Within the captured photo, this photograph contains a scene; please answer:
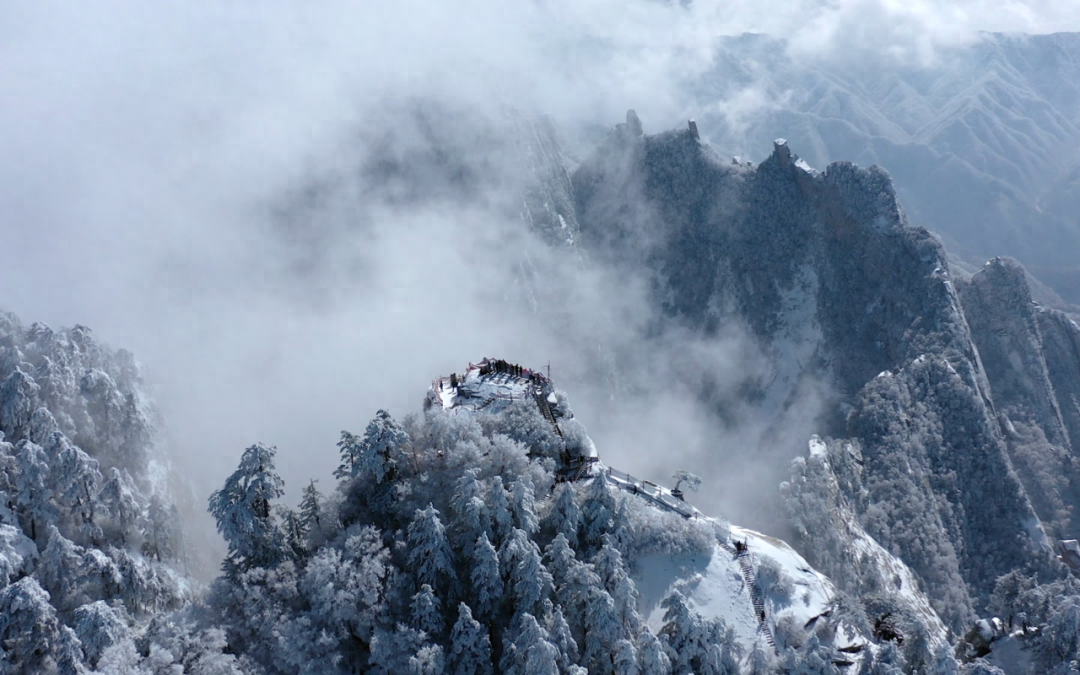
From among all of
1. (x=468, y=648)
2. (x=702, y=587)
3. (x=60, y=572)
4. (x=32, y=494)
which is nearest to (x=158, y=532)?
(x=32, y=494)

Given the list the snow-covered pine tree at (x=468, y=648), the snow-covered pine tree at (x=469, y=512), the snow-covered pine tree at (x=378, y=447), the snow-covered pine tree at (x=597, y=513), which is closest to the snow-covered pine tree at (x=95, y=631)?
the snow-covered pine tree at (x=378, y=447)

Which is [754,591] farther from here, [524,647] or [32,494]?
[32,494]

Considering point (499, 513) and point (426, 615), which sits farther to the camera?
point (499, 513)

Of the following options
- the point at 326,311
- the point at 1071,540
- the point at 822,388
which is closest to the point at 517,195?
the point at 326,311

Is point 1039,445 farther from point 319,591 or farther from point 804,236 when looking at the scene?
point 319,591

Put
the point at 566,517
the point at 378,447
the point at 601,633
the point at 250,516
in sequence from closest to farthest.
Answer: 1. the point at 601,633
2. the point at 250,516
3. the point at 566,517
4. the point at 378,447

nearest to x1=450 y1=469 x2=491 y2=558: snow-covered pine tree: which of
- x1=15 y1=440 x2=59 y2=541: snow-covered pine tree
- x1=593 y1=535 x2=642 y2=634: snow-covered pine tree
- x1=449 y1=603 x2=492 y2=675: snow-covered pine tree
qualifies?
x1=449 y1=603 x2=492 y2=675: snow-covered pine tree

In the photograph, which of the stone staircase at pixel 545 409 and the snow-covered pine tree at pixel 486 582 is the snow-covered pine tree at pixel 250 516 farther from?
the stone staircase at pixel 545 409
